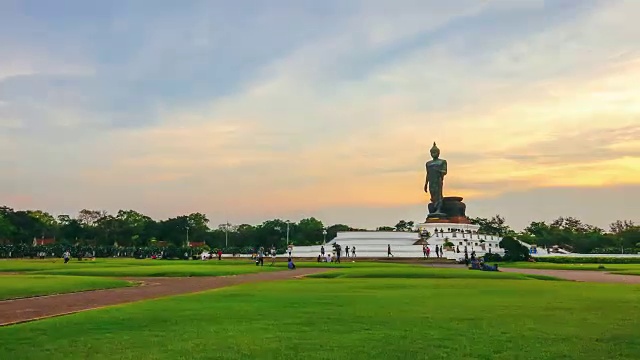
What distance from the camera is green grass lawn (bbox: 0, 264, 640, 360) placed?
26.2 feet

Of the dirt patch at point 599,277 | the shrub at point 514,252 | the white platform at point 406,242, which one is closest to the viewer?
the dirt patch at point 599,277

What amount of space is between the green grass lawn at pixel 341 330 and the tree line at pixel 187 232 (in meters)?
76.6

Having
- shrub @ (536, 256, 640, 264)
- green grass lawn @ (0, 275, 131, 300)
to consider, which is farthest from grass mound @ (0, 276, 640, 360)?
shrub @ (536, 256, 640, 264)

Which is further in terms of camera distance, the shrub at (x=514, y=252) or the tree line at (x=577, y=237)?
the tree line at (x=577, y=237)

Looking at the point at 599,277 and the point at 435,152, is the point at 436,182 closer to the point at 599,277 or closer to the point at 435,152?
the point at 435,152

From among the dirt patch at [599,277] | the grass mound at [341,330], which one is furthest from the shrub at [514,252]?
the grass mound at [341,330]

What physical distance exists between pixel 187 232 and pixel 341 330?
9392 cm

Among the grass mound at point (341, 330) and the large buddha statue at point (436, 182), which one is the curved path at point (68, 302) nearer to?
the grass mound at point (341, 330)

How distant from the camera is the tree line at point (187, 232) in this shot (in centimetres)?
9175

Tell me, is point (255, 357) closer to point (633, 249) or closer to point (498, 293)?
point (498, 293)

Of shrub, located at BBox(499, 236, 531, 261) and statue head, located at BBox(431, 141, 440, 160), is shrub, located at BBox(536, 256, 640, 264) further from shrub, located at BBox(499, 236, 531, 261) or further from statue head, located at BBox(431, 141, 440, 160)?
statue head, located at BBox(431, 141, 440, 160)

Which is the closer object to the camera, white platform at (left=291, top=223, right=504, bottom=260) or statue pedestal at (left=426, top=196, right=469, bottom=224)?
white platform at (left=291, top=223, right=504, bottom=260)

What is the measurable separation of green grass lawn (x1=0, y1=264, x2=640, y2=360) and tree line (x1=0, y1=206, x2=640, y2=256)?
76619 mm

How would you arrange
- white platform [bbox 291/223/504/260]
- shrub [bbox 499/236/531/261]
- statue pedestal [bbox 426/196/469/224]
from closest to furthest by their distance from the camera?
shrub [bbox 499/236/531/261] → white platform [bbox 291/223/504/260] → statue pedestal [bbox 426/196/469/224]
